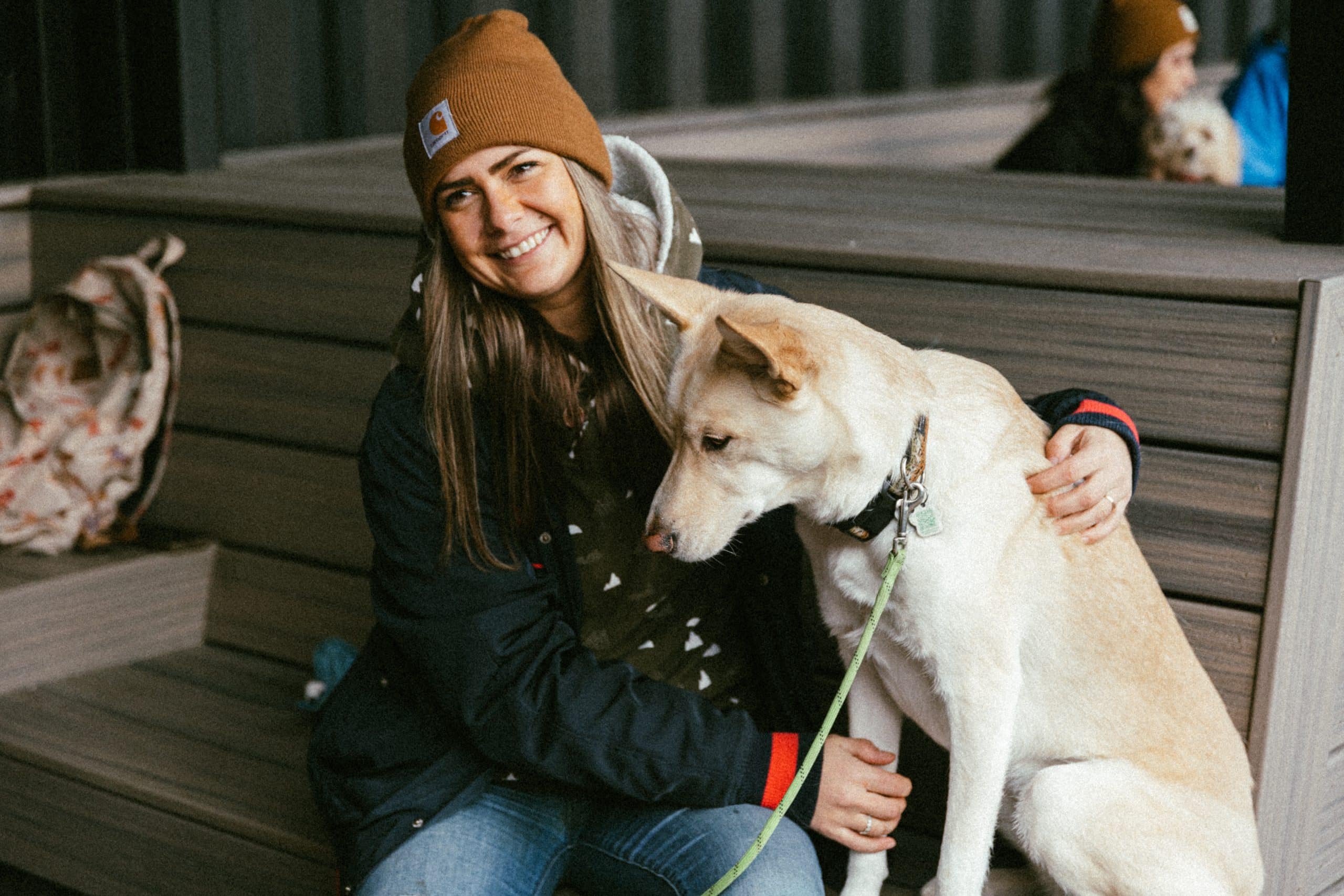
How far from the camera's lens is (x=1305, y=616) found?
73.9 inches

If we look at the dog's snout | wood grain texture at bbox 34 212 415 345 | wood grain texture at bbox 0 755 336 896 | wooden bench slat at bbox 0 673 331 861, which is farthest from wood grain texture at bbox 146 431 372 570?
the dog's snout

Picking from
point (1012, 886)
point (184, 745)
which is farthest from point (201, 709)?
point (1012, 886)

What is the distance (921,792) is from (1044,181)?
1.67m

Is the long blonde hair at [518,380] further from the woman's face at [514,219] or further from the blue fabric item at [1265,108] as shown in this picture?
the blue fabric item at [1265,108]

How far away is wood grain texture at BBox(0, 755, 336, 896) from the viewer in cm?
219

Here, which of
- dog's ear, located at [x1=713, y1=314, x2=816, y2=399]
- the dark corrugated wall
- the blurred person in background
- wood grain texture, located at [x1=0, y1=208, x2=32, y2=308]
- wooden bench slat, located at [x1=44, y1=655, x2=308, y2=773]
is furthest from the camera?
the blurred person in background

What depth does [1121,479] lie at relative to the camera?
175cm

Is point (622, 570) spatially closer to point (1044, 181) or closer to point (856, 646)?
point (856, 646)

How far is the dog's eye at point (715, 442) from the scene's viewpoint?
1.57 meters

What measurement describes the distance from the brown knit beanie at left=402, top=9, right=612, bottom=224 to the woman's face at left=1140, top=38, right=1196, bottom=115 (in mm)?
2788

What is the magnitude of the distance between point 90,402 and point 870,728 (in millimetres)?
1902

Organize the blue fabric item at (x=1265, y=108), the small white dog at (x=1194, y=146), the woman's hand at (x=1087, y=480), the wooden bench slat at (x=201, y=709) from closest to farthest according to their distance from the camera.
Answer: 1. the woman's hand at (x=1087, y=480)
2. the wooden bench slat at (x=201, y=709)
3. the small white dog at (x=1194, y=146)
4. the blue fabric item at (x=1265, y=108)

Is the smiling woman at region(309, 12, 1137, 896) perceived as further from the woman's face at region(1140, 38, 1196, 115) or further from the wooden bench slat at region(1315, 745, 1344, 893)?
the woman's face at region(1140, 38, 1196, 115)

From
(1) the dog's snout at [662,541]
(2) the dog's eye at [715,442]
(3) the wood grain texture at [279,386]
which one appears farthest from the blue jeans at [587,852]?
(3) the wood grain texture at [279,386]
